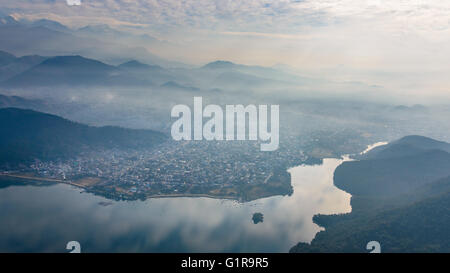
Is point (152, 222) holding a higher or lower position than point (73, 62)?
lower

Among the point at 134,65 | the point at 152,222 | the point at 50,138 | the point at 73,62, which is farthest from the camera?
the point at 134,65

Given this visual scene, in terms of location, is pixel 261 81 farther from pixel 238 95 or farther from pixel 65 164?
pixel 65 164

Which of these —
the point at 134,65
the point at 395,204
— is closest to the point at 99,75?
the point at 134,65

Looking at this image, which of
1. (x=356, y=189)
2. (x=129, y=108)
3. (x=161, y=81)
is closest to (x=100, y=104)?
(x=129, y=108)

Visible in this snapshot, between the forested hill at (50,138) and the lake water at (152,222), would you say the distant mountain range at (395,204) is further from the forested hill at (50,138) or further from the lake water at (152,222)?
the forested hill at (50,138)

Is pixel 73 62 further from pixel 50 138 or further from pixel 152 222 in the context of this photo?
pixel 152 222

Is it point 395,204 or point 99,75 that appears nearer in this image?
point 395,204
